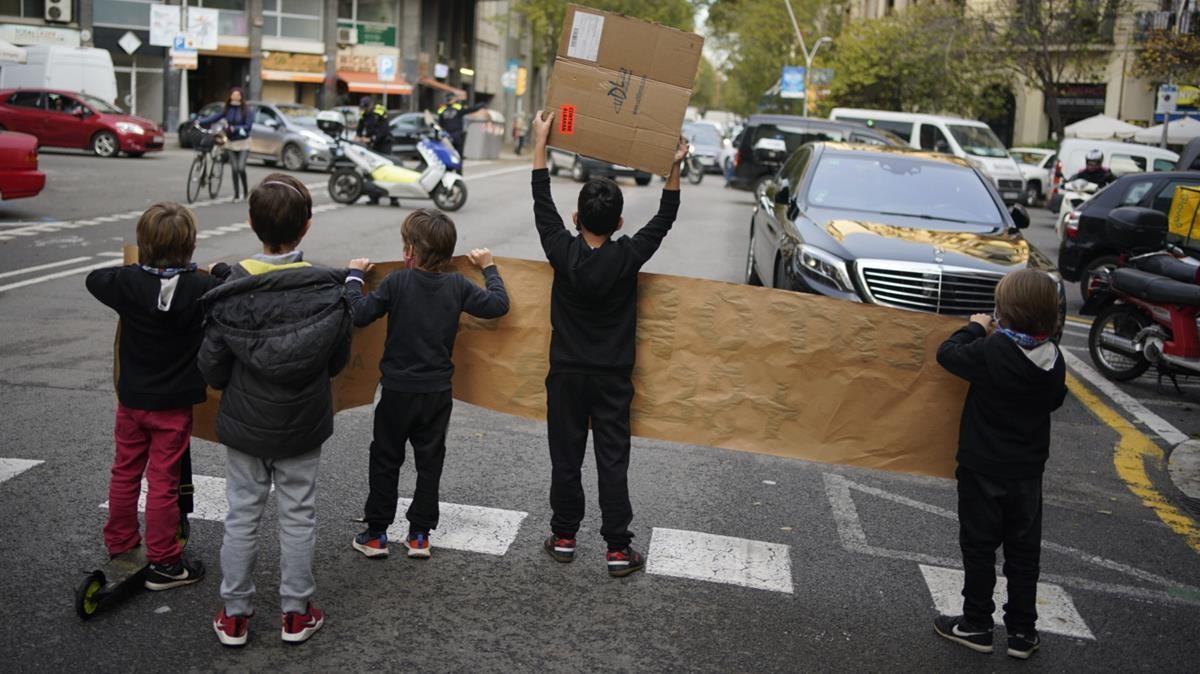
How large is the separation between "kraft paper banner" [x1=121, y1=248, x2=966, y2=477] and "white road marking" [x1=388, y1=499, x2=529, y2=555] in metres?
0.63

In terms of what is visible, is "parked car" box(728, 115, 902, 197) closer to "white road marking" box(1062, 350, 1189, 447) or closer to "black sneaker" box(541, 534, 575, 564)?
"white road marking" box(1062, 350, 1189, 447)

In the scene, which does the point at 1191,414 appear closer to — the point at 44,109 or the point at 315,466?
the point at 315,466

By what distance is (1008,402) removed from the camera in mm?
4496

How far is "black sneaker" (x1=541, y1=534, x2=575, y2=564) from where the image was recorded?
5215mm

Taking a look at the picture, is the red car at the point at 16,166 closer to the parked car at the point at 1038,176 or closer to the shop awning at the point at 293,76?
the parked car at the point at 1038,176

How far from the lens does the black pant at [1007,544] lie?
179 inches

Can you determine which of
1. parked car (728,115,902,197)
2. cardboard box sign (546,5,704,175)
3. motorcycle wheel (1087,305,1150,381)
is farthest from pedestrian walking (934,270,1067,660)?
parked car (728,115,902,197)

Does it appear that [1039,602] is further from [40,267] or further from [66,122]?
[66,122]

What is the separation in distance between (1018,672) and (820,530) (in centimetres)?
148

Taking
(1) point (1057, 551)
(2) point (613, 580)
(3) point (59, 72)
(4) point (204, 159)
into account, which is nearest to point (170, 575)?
(2) point (613, 580)

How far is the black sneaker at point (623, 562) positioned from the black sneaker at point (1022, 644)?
1.46 m

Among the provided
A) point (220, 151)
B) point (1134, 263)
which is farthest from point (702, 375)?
point (220, 151)

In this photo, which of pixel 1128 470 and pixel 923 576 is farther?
pixel 1128 470

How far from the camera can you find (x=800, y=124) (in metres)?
26.3
